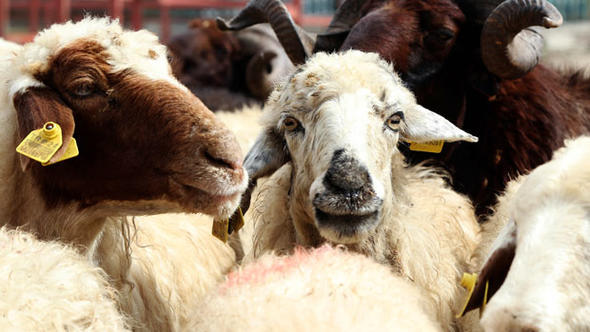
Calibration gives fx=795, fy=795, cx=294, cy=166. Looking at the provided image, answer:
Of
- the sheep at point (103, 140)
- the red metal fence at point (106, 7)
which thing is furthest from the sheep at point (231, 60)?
the sheep at point (103, 140)

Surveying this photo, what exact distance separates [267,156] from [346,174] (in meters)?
0.65

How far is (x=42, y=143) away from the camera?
109 inches

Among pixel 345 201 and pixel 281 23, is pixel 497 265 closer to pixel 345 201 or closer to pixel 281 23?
pixel 345 201

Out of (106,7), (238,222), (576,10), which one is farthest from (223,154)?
(576,10)

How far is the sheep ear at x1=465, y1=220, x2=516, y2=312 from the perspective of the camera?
2.60 metres

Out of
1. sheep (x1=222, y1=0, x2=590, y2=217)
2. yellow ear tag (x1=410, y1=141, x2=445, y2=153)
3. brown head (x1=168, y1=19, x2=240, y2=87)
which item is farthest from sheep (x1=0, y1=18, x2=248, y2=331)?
brown head (x1=168, y1=19, x2=240, y2=87)

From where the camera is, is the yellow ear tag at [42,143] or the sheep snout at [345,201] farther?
the sheep snout at [345,201]

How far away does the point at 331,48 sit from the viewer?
5.23 m

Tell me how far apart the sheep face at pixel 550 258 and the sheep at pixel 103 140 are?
41.7 inches

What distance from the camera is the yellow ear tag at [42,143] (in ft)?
8.96

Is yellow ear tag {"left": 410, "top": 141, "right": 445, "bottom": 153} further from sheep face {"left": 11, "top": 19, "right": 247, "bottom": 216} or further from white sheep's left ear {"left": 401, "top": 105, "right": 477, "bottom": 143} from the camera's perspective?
sheep face {"left": 11, "top": 19, "right": 247, "bottom": 216}

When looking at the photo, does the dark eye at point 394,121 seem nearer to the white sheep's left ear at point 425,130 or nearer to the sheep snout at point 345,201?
the white sheep's left ear at point 425,130

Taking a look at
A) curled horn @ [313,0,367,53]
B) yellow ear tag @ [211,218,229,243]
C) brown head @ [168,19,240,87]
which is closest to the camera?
yellow ear tag @ [211,218,229,243]

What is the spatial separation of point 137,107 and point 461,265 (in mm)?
1588
